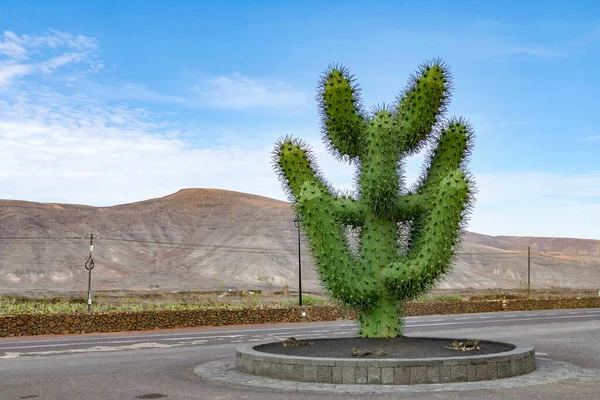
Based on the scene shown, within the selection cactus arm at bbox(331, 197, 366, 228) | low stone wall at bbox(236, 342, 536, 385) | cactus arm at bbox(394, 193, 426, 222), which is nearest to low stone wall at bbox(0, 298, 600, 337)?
cactus arm at bbox(331, 197, 366, 228)

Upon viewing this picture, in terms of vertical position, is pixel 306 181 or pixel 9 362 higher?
pixel 306 181

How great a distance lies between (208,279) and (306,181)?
93853 millimetres

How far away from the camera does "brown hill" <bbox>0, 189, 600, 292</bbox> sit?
340 ft

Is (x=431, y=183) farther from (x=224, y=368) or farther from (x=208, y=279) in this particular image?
(x=208, y=279)

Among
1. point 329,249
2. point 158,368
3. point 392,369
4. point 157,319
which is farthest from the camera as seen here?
point 157,319

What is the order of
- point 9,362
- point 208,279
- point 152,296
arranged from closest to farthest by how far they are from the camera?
1. point 9,362
2. point 152,296
3. point 208,279

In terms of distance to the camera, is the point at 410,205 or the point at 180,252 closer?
the point at 410,205

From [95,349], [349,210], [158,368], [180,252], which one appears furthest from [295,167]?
[180,252]

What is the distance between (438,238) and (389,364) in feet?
7.72

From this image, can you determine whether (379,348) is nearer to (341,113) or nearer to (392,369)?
(392,369)

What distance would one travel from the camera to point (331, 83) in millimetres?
13727

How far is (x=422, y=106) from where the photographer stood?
43.9 feet

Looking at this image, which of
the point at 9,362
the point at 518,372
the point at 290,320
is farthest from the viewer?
the point at 290,320

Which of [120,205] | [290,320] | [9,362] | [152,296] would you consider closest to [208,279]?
[152,296]
